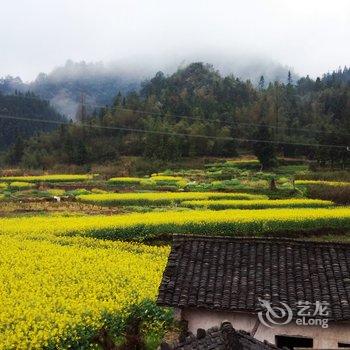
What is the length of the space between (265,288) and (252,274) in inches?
16.2

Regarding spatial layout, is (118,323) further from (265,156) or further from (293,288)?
(265,156)

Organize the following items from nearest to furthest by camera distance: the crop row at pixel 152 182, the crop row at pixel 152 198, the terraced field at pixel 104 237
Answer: the terraced field at pixel 104 237, the crop row at pixel 152 198, the crop row at pixel 152 182

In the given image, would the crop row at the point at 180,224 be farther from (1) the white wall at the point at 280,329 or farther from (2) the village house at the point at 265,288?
(1) the white wall at the point at 280,329

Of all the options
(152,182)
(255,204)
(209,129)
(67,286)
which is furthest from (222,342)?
(209,129)

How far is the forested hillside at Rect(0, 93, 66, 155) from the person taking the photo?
99.5 metres

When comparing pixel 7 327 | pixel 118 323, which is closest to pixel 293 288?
pixel 118 323

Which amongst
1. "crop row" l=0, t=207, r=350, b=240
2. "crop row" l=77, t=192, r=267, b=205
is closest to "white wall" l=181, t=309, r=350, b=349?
"crop row" l=0, t=207, r=350, b=240

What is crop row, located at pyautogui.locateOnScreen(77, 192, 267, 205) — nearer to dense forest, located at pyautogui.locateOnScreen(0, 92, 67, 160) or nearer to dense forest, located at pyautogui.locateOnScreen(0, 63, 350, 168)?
dense forest, located at pyautogui.locateOnScreen(0, 63, 350, 168)

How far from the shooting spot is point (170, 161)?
62.3 m

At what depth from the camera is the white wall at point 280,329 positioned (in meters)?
8.43

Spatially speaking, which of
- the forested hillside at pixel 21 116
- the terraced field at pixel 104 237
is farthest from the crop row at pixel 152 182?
the forested hillside at pixel 21 116

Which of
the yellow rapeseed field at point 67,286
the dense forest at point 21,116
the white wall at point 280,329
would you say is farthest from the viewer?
the dense forest at point 21,116

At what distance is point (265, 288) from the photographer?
342 inches

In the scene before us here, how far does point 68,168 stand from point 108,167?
469 centimetres
